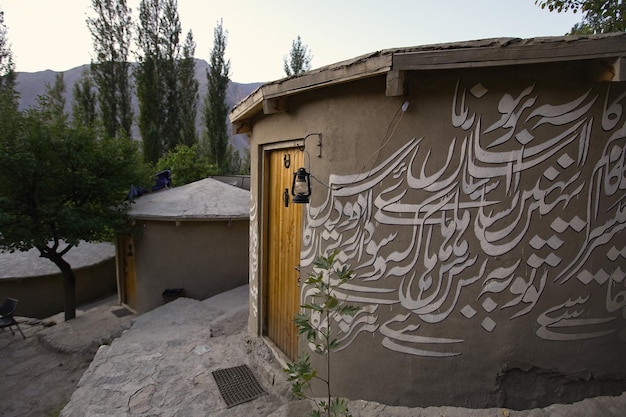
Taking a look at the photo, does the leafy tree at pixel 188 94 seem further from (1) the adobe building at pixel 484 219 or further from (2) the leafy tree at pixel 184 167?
(1) the adobe building at pixel 484 219

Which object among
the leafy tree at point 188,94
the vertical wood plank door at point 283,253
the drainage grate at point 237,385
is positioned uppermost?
the leafy tree at point 188,94

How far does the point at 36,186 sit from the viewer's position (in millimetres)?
8789

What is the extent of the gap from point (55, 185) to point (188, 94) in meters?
19.9

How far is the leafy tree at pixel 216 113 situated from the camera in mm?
26922

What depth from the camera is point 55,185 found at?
29.3 ft

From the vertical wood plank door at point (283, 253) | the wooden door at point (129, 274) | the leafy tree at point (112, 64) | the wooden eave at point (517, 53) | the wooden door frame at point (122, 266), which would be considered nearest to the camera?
the wooden eave at point (517, 53)

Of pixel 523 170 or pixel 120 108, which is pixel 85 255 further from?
pixel 120 108

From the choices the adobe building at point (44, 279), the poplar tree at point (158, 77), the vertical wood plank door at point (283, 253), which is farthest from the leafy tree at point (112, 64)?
the vertical wood plank door at point (283, 253)

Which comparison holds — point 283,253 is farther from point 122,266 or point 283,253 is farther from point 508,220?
point 122,266

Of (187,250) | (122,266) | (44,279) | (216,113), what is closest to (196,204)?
(187,250)

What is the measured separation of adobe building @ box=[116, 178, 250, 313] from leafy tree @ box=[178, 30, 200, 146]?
1875cm

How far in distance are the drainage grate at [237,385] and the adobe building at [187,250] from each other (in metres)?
4.43

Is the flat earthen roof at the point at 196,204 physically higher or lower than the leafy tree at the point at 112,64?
lower

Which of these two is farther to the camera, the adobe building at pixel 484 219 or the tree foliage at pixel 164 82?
the tree foliage at pixel 164 82
